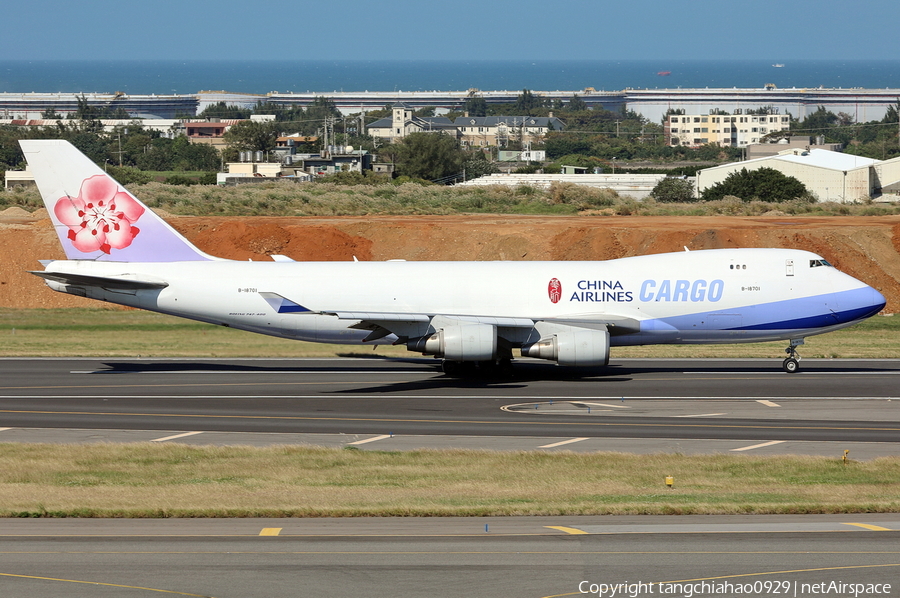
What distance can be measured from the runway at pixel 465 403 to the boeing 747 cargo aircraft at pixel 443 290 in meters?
1.88

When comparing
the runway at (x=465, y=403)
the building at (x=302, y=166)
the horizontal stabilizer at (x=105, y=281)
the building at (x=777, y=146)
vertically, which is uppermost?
the building at (x=777, y=146)

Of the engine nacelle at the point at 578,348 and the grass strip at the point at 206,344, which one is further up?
the engine nacelle at the point at 578,348

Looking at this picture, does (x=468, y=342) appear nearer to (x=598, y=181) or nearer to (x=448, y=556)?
(x=448, y=556)

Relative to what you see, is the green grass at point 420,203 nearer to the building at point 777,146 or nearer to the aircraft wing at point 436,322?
the aircraft wing at point 436,322

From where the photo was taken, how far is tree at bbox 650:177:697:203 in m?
116

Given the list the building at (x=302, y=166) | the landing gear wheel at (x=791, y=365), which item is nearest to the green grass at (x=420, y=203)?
the building at (x=302, y=166)

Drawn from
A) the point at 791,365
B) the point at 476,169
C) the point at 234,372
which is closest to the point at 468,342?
the point at 234,372

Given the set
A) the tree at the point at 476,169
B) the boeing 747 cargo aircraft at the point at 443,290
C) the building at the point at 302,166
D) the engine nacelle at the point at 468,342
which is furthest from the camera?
the tree at the point at 476,169

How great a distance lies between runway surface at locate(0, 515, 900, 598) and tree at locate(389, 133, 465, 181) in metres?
138

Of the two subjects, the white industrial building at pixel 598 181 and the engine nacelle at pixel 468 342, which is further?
the white industrial building at pixel 598 181

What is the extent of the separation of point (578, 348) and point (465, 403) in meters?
4.63

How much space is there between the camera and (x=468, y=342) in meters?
36.7

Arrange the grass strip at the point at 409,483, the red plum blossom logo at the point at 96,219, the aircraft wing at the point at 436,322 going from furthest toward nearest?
the red plum blossom logo at the point at 96,219 → the aircraft wing at the point at 436,322 → the grass strip at the point at 409,483

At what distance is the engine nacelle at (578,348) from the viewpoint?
36500 mm
